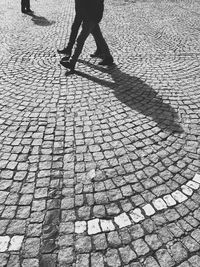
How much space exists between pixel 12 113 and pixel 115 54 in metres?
3.60

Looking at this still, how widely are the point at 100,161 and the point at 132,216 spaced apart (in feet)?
2.96

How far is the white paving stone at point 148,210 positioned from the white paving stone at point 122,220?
0.22 meters

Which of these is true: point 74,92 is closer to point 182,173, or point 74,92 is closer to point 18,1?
point 182,173

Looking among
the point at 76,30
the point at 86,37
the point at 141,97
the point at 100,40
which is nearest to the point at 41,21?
the point at 76,30

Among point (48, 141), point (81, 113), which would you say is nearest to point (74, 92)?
point (81, 113)

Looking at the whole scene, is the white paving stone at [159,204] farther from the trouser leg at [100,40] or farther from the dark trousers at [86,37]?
the trouser leg at [100,40]

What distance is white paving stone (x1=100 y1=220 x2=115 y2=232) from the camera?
252 centimetres

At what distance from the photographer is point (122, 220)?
2.60 m

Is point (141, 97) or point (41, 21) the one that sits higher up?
point (41, 21)

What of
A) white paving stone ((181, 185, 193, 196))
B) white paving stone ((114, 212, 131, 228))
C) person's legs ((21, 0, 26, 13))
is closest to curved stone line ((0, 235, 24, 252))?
white paving stone ((114, 212, 131, 228))

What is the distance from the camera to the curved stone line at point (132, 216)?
99.5 inches

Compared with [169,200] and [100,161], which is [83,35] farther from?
[169,200]

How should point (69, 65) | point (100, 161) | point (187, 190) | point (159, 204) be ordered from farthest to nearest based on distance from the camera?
1. point (69, 65)
2. point (100, 161)
3. point (187, 190)
4. point (159, 204)

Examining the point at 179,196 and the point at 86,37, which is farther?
the point at 86,37
